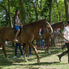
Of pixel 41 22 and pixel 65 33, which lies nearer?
pixel 65 33

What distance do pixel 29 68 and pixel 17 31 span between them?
2728 mm

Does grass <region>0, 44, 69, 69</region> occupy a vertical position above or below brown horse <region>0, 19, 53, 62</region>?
below

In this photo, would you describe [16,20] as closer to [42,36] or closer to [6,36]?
[6,36]

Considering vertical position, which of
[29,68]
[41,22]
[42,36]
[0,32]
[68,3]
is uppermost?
[68,3]

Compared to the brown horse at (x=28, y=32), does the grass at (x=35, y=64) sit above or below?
below

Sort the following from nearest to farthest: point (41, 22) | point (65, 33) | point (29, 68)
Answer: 1. point (29, 68)
2. point (65, 33)
3. point (41, 22)

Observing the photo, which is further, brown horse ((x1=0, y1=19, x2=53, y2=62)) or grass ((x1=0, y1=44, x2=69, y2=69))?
brown horse ((x1=0, y1=19, x2=53, y2=62))

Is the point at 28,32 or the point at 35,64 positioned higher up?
the point at 28,32

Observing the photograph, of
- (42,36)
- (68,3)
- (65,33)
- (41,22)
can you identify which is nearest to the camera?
(65,33)

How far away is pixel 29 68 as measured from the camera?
4.89 metres

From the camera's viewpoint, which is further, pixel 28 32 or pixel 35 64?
pixel 28 32

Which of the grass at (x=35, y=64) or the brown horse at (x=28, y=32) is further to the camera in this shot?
the brown horse at (x=28, y=32)

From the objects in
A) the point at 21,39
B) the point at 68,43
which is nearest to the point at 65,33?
the point at 68,43

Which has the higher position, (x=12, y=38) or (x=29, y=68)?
(x=12, y=38)
